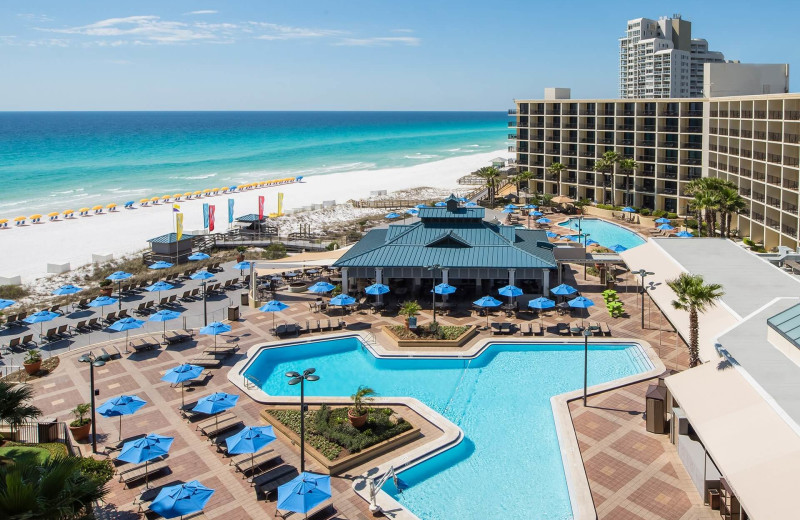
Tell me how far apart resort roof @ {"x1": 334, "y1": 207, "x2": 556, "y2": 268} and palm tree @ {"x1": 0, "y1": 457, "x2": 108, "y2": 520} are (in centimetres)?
2731

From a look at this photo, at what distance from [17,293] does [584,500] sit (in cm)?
4253

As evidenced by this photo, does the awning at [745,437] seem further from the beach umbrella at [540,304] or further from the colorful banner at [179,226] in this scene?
the colorful banner at [179,226]

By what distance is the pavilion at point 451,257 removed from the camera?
129 ft

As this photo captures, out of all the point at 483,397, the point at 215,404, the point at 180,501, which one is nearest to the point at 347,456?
the point at 215,404

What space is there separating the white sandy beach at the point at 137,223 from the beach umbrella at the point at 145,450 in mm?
37007

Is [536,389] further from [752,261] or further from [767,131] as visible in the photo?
[767,131]

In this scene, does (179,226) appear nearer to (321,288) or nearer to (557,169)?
(321,288)

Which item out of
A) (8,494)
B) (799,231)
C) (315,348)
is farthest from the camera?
(799,231)

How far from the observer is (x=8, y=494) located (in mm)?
11188

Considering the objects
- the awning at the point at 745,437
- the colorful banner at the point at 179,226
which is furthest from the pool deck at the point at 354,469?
the colorful banner at the point at 179,226

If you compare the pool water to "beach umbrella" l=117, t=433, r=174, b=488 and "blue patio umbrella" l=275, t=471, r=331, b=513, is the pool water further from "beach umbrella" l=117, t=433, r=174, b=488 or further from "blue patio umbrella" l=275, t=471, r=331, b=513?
"beach umbrella" l=117, t=433, r=174, b=488

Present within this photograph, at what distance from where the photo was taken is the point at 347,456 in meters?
22.4

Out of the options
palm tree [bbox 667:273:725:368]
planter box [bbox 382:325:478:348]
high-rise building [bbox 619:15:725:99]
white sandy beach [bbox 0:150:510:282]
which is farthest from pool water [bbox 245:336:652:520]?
high-rise building [bbox 619:15:725:99]

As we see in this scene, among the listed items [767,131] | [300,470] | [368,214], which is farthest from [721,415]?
[368,214]
